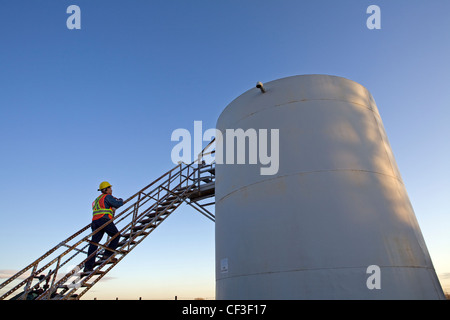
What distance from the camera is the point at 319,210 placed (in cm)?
453

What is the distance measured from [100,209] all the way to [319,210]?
5.94 m

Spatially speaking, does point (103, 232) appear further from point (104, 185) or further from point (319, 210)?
point (319, 210)

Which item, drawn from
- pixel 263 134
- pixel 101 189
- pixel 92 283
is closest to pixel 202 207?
pixel 101 189

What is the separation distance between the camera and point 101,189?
7953mm

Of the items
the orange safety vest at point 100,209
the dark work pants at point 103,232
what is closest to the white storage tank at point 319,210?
the dark work pants at point 103,232

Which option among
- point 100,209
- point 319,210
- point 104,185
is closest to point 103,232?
point 100,209

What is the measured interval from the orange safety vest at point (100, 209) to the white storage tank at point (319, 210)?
3.49 meters

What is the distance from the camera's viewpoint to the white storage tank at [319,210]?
418 centimetres

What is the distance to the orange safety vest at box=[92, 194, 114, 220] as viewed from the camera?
750cm

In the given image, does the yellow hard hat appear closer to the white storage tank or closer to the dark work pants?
the dark work pants

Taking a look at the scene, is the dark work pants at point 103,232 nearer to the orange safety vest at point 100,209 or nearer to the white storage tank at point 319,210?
the orange safety vest at point 100,209

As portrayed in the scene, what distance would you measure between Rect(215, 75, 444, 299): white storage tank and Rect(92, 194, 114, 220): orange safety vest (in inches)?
137
